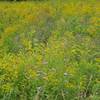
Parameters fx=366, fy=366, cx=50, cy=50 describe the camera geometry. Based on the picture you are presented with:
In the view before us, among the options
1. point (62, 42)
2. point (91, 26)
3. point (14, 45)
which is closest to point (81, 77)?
point (62, 42)

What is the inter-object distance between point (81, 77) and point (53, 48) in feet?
2.49

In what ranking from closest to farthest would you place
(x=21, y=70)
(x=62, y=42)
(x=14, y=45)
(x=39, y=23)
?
(x=21, y=70) < (x=62, y=42) < (x=14, y=45) < (x=39, y=23)

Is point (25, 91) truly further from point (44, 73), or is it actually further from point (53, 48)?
point (53, 48)

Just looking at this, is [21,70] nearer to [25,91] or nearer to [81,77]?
[25,91]

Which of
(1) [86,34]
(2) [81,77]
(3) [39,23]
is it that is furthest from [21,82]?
(3) [39,23]

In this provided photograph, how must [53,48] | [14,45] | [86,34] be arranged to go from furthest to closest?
[86,34]
[14,45]
[53,48]

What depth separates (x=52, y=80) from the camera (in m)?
4.06

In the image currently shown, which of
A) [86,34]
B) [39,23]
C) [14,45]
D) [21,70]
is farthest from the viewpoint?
[39,23]

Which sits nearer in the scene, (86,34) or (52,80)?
(52,80)

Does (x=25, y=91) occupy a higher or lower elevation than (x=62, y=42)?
lower

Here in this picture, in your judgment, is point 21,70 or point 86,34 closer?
point 21,70

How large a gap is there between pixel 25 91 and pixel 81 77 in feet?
2.18

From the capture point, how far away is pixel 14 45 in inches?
237

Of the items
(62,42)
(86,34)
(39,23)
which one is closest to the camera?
(62,42)
